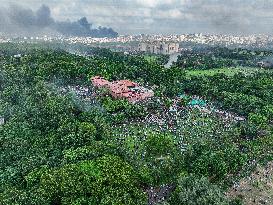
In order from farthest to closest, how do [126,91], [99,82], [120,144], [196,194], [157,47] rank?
1. [157,47]
2. [99,82]
3. [126,91]
4. [120,144]
5. [196,194]

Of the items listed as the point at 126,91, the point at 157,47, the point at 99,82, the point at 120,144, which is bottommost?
the point at 157,47

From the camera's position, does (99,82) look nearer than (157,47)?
Yes

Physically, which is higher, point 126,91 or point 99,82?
point 99,82

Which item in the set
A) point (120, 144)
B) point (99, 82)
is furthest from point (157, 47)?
point (120, 144)

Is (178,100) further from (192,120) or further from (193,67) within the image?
(193,67)

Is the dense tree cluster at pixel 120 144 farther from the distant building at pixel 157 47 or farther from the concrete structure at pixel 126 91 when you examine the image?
the distant building at pixel 157 47

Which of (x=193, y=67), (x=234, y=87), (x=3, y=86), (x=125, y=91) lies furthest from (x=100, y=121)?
(x=193, y=67)

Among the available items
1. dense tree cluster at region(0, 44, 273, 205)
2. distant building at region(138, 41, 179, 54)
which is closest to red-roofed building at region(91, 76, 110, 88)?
dense tree cluster at region(0, 44, 273, 205)

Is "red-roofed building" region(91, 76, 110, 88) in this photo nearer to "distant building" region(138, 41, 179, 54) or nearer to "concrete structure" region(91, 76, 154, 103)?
"concrete structure" region(91, 76, 154, 103)

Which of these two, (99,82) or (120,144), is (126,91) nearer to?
(99,82)
